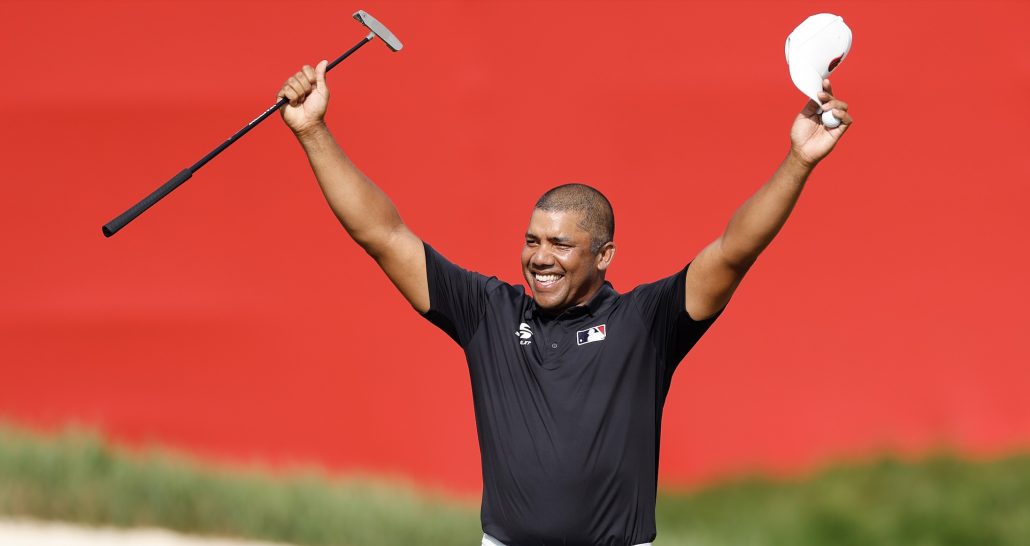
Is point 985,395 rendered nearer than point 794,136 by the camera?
No

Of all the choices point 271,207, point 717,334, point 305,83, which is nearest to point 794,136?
point 305,83

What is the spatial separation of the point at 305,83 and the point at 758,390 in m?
3.16

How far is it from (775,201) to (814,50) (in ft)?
1.21

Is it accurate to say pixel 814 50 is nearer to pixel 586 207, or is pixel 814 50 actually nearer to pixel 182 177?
pixel 586 207

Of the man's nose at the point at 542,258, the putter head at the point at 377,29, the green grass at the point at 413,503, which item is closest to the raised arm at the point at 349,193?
the putter head at the point at 377,29

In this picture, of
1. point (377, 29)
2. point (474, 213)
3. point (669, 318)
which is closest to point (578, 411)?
point (669, 318)

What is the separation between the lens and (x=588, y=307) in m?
3.57

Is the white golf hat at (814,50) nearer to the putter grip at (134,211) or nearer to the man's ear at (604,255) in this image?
the man's ear at (604,255)

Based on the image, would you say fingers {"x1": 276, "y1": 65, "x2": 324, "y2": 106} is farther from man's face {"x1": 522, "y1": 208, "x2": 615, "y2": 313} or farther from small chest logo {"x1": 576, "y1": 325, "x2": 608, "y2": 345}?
small chest logo {"x1": 576, "y1": 325, "x2": 608, "y2": 345}

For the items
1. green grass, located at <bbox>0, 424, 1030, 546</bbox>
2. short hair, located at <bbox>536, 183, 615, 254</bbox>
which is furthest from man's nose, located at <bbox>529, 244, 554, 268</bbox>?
green grass, located at <bbox>0, 424, 1030, 546</bbox>

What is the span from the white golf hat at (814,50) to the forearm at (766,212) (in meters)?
0.18

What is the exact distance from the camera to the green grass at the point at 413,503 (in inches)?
239

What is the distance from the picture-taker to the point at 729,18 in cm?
612

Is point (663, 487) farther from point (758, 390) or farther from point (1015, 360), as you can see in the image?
point (1015, 360)
